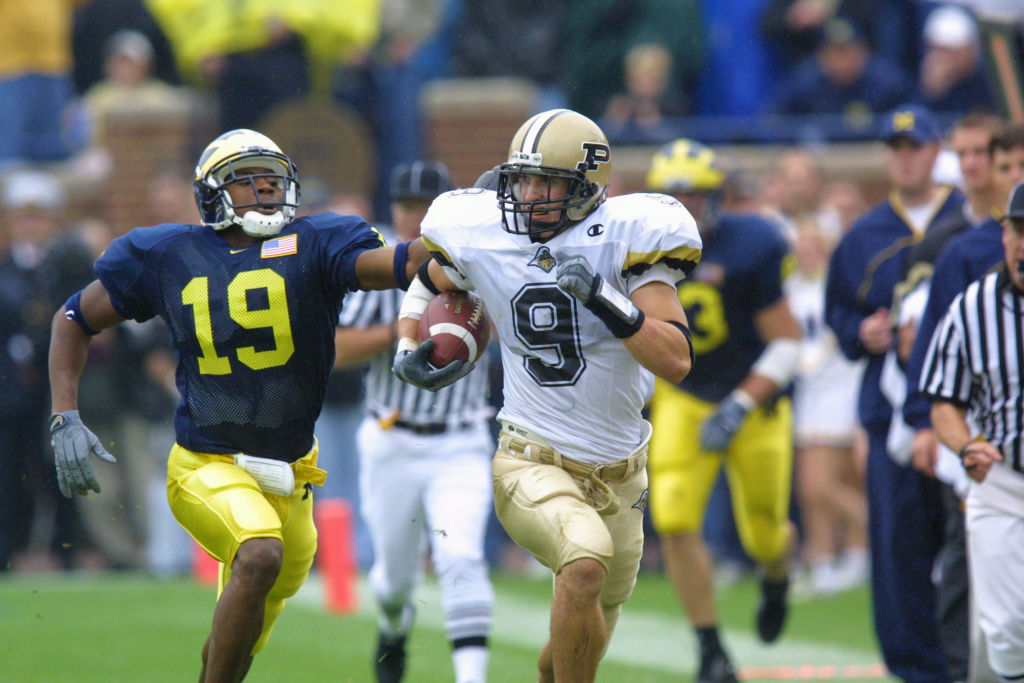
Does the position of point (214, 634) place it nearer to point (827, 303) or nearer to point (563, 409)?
point (563, 409)

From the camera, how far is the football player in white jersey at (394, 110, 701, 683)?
4.50m

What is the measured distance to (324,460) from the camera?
996 centimetres

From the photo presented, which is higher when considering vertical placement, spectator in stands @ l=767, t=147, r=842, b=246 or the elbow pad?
spectator in stands @ l=767, t=147, r=842, b=246

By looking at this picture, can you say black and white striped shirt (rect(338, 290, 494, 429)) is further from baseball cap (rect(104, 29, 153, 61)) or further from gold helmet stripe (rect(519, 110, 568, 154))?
baseball cap (rect(104, 29, 153, 61))

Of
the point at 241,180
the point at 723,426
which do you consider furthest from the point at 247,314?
the point at 723,426

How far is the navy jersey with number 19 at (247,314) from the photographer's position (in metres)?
5.01

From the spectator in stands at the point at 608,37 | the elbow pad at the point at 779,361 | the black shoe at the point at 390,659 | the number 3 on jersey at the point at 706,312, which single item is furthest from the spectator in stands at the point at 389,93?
the black shoe at the point at 390,659

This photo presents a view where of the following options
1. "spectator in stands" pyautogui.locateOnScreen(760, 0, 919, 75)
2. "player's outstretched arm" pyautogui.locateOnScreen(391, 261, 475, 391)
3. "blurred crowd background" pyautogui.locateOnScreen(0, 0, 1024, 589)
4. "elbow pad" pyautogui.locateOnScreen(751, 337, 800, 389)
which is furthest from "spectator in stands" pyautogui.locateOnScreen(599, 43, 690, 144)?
"player's outstretched arm" pyautogui.locateOnScreen(391, 261, 475, 391)

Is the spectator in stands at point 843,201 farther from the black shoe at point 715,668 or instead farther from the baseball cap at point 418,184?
the baseball cap at point 418,184

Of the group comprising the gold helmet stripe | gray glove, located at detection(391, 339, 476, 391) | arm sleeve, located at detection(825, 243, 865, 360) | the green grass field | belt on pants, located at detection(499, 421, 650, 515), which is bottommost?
the green grass field

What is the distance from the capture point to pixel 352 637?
805cm

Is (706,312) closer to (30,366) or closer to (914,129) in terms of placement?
(914,129)

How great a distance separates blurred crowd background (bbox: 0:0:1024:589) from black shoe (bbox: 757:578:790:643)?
9.36 feet

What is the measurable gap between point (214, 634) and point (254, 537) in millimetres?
319
